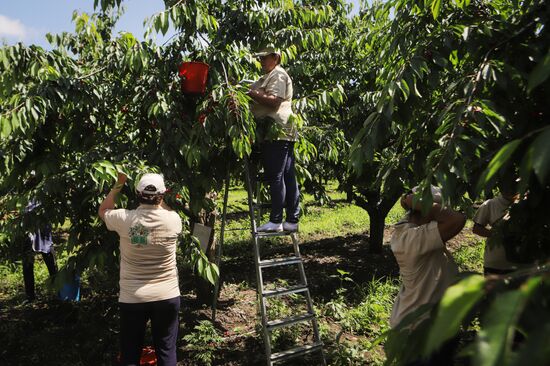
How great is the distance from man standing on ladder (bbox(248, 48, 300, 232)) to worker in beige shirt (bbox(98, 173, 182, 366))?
1125mm

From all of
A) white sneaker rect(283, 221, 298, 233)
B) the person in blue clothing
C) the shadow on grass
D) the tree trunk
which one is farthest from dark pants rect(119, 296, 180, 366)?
the tree trunk

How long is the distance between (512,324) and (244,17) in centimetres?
442

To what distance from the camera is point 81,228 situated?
13.1 feet

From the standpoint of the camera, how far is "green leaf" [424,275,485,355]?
0.65 meters

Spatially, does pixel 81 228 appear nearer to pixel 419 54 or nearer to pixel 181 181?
pixel 181 181

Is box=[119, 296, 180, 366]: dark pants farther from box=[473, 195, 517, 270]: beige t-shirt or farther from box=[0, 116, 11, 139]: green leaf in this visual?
box=[473, 195, 517, 270]: beige t-shirt

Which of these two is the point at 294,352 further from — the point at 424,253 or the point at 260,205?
the point at 424,253

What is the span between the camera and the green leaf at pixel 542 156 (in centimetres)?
78

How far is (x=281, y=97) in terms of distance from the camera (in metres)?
3.87

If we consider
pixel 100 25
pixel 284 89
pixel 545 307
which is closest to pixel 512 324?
pixel 545 307

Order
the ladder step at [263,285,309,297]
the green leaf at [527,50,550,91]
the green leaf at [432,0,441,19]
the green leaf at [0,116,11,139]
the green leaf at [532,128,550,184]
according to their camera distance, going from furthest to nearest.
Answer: the ladder step at [263,285,309,297] → the green leaf at [0,116,11,139] → the green leaf at [432,0,441,19] → the green leaf at [527,50,550,91] → the green leaf at [532,128,550,184]

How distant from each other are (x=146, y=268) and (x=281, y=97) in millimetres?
1843

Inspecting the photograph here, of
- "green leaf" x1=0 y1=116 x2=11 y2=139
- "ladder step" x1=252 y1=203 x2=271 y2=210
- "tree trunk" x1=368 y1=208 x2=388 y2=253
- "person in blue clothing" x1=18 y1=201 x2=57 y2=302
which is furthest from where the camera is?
"tree trunk" x1=368 y1=208 x2=388 y2=253

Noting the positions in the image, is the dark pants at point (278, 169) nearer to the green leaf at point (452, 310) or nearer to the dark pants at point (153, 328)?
the dark pants at point (153, 328)
